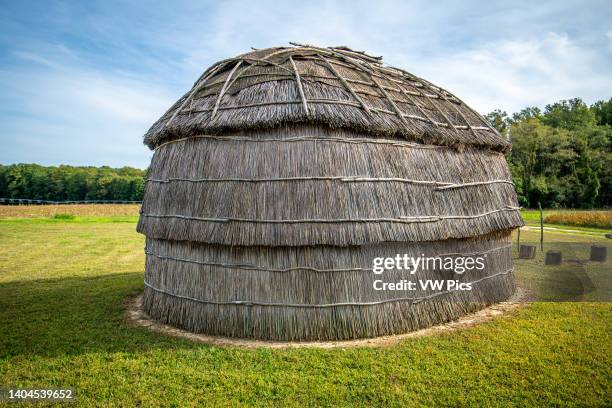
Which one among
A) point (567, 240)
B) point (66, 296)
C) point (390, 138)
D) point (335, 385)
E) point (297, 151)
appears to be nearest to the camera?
point (335, 385)

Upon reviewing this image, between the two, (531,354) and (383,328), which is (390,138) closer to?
(383,328)

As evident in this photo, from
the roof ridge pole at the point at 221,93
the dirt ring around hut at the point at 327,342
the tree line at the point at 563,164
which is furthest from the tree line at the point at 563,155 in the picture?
the roof ridge pole at the point at 221,93

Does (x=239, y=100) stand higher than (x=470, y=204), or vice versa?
(x=239, y=100)

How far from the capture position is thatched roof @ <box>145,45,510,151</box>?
25.7ft

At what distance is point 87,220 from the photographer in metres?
35.6

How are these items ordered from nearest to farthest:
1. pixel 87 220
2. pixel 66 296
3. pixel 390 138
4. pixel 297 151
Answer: pixel 297 151
pixel 390 138
pixel 66 296
pixel 87 220

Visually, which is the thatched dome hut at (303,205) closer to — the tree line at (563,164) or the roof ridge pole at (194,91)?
the roof ridge pole at (194,91)

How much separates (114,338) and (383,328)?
5173 mm

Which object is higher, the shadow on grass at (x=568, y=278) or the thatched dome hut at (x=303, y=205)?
the thatched dome hut at (x=303, y=205)

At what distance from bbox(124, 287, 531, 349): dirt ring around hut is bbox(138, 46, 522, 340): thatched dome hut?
0.16 m

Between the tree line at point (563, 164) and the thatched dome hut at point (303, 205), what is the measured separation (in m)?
39.6

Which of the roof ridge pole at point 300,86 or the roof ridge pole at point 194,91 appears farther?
the roof ridge pole at point 194,91

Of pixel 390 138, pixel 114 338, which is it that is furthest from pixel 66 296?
pixel 390 138

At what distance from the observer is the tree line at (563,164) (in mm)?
45562
